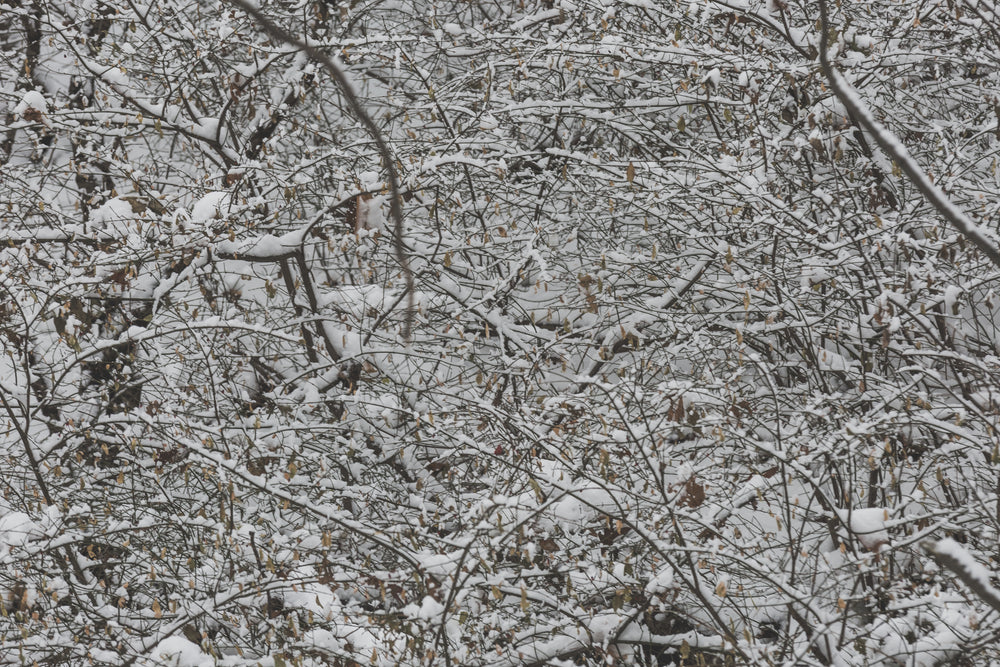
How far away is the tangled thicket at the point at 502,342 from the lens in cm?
423

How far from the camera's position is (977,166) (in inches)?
210

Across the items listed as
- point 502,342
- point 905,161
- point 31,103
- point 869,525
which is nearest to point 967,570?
point 905,161

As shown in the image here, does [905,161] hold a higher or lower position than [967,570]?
higher

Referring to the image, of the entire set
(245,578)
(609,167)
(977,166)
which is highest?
(977,166)

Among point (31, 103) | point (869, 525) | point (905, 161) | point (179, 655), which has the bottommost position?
point (179, 655)

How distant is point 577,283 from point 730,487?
170cm

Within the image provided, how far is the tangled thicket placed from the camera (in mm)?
4234

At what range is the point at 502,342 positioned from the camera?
5.47m

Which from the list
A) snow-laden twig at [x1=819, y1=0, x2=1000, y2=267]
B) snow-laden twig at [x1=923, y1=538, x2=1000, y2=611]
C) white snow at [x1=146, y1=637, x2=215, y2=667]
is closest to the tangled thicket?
white snow at [x1=146, y1=637, x2=215, y2=667]

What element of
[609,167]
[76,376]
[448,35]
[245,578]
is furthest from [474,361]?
[76,376]

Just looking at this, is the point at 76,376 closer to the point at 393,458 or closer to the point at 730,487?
the point at 393,458

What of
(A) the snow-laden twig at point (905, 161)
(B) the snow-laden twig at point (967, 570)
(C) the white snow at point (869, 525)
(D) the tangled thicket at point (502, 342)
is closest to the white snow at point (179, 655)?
(D) the tangled thicket at point (502, 342)

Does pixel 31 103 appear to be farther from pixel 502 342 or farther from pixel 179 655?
pixel 179 655

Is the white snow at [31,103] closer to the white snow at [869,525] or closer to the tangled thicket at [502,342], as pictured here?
the tangled thicket at [502,342]
